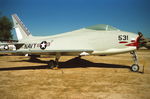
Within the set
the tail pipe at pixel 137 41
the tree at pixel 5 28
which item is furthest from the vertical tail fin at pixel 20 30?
the tree at pixel 5 28

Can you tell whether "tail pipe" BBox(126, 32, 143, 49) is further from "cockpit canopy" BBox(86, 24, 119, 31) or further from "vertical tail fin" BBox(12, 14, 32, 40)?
"vertical tail fin" BBox(12, 14, 32, 40)

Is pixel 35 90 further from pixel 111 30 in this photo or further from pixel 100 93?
pixel 111 30

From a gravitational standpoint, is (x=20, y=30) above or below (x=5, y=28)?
below

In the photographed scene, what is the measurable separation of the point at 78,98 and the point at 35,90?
Result: 6.48 ft

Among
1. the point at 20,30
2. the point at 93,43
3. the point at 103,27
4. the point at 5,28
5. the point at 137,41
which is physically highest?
the point at 5,28

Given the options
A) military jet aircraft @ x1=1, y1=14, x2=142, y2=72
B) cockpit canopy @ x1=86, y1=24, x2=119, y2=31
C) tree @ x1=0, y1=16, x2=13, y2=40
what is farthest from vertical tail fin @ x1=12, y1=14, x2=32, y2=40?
tree @ x1=0, y1=16, x2=13, y2=40

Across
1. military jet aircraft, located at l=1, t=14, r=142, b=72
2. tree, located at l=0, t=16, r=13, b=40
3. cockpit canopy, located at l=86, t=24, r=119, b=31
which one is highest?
tree, located at l=0, t=16, r=13, b=40

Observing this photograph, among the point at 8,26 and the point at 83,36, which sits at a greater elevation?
the point at 8,26

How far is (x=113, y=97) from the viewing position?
15.4ft

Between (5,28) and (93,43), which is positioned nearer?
(93,43)

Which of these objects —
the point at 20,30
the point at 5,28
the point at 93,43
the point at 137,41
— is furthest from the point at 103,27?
the point at 5,28

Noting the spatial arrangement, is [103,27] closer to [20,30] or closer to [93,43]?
[93,43]

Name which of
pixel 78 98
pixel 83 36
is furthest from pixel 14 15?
pixel 78 98

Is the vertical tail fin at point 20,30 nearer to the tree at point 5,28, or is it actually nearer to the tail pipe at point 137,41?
the tail pipe at point 137,41
